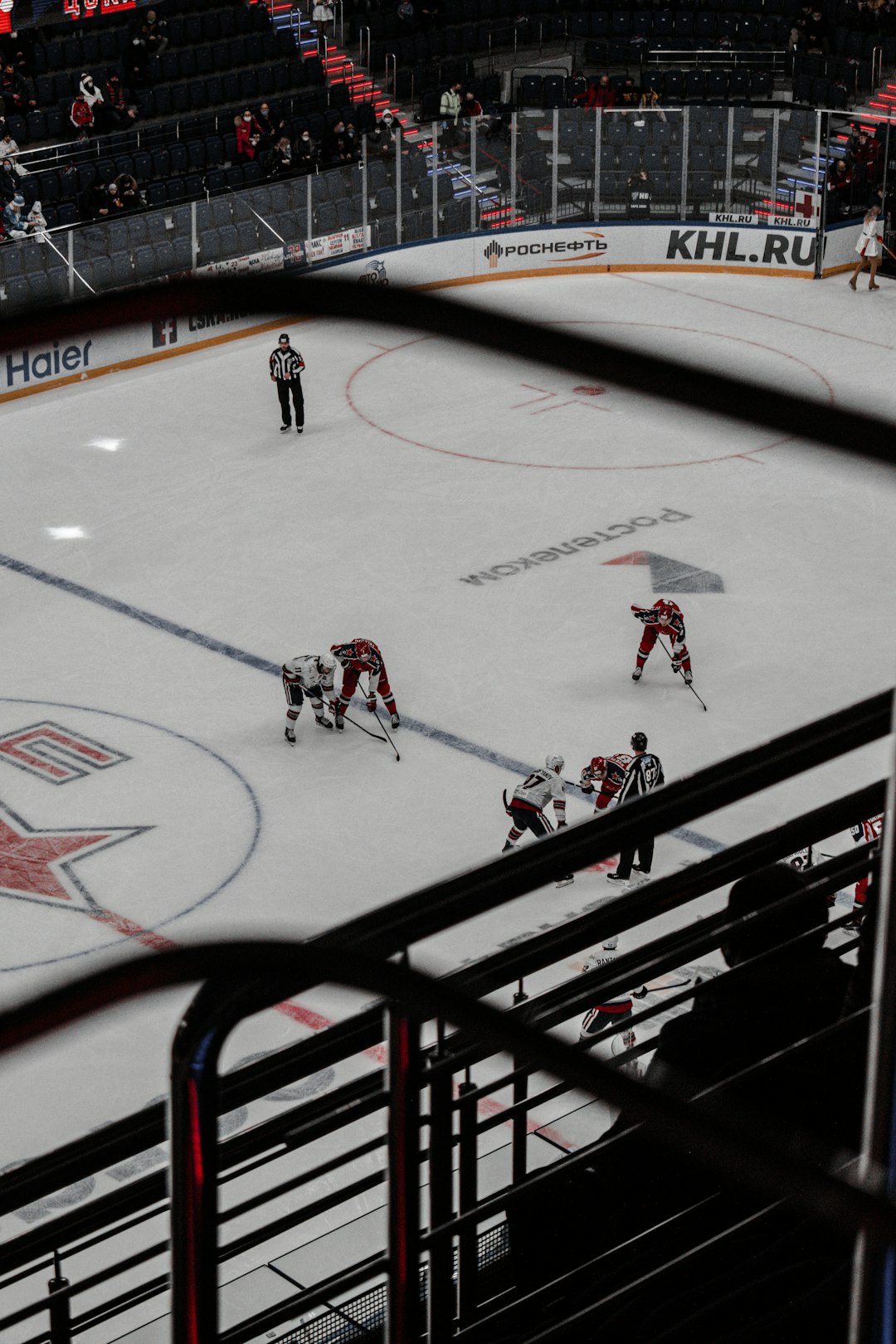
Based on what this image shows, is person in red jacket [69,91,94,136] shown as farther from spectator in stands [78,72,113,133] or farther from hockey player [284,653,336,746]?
hockey player [284,653,336,746]

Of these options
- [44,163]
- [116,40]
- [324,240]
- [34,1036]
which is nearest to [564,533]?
[324,240]

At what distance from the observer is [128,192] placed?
24156 millimetres

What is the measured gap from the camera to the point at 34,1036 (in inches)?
41.3

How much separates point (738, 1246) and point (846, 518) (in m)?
17.1

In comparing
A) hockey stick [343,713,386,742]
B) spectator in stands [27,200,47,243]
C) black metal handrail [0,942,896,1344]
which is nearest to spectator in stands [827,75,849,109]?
spectator in stands [27,200,47,243]

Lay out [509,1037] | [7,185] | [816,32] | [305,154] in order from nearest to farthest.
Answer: [509,1037] → [7,185] → [305,154] → [816,32]

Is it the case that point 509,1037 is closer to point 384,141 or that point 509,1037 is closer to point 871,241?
point 384,141

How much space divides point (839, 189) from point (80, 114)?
11.1 m

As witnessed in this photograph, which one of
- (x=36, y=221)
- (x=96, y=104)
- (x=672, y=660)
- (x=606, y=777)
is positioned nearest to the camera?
(x=606, y=777)

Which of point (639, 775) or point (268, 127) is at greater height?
point (268, 127)

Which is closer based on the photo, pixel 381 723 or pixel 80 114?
pixel 381 723

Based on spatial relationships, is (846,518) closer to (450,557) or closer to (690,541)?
(690,541)

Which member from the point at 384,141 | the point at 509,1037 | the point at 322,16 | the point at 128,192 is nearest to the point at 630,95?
the point at 322,16

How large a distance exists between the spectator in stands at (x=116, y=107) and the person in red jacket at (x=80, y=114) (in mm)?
271
